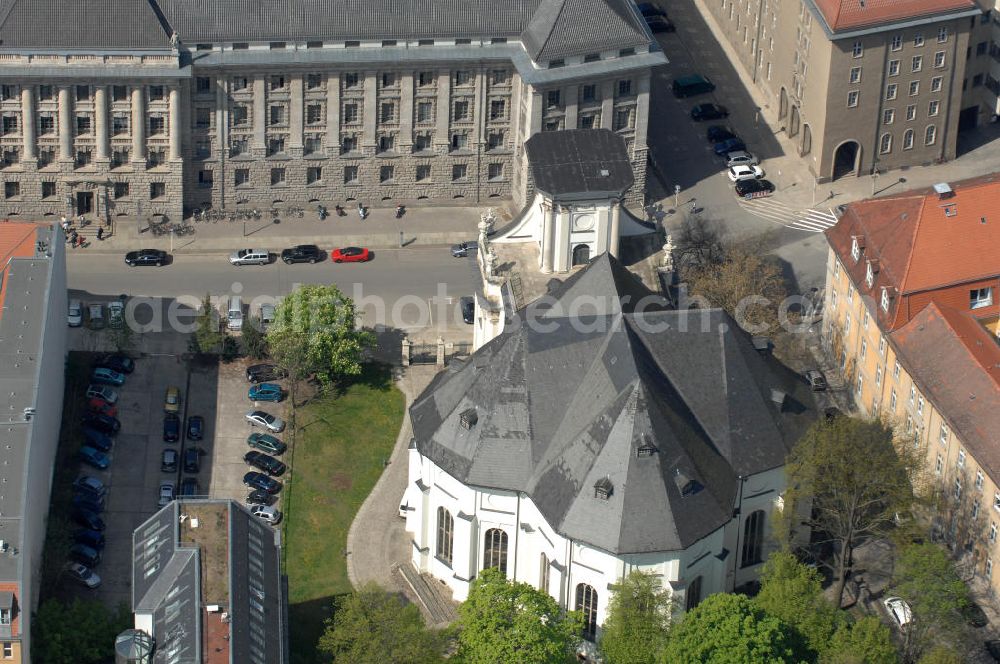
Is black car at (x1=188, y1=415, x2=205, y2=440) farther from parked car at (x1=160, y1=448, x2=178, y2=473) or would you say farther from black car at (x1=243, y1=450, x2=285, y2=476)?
black car at (x1=243, y1=450, x2=285, y2=476)

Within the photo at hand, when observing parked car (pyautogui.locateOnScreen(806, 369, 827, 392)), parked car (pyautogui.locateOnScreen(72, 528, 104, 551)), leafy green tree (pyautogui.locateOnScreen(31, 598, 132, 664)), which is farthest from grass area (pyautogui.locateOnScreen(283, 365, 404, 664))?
parked car (pyautogui.locateOnScreen(806, 369, 827, 392))

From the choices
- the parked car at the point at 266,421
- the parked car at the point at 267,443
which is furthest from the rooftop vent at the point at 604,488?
the parked car at the point at 266,421

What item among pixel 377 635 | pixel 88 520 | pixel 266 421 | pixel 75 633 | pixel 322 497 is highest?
pixel 266 421

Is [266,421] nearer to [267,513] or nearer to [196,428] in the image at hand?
[196,428]

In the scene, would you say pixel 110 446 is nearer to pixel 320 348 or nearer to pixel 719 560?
pixel 320 348

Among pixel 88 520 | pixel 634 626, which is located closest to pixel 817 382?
pixel 634 626

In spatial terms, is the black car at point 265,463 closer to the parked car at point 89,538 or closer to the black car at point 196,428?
the black car at point 196,428
